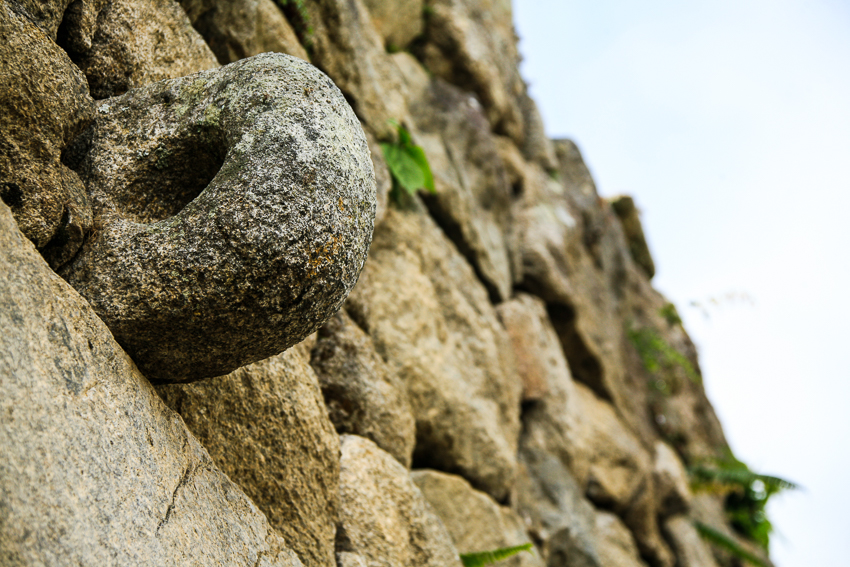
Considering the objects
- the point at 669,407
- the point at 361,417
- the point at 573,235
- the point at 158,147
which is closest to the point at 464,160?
the point at 573,235

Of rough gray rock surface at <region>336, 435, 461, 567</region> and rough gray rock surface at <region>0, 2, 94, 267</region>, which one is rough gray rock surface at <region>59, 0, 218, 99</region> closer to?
rough gray rock surface at <region>0, 2, 94, 267</region>

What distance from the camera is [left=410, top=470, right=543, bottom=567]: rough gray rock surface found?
4637mm

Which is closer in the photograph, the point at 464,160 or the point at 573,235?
the point at 464,160

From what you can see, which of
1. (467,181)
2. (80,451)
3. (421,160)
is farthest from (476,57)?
(80,451)

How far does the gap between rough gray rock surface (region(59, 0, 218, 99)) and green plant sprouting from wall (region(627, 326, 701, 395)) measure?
9.01 m

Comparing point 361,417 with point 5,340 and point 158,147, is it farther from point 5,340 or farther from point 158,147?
point 5,340

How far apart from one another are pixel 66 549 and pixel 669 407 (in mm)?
10435

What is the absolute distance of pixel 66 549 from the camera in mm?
1724

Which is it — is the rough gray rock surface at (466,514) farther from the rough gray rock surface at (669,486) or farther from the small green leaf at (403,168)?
the rough gray rock surface at (669,486)

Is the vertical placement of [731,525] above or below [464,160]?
below

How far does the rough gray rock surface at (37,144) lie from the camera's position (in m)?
2.17

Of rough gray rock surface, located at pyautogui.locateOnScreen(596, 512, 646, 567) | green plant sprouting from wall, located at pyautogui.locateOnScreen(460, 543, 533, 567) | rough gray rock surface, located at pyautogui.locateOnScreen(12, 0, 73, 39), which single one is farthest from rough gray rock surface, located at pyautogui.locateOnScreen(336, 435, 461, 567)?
rough gray rock surface, located at pyautogui.locateOnScreen(596, 512, 646, 567)

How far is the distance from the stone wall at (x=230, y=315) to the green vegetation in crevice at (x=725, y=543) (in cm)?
456

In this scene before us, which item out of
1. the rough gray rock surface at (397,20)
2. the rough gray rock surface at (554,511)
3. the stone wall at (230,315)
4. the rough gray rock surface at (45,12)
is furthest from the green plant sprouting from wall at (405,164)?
the rough gray rock surface at (45,12)
